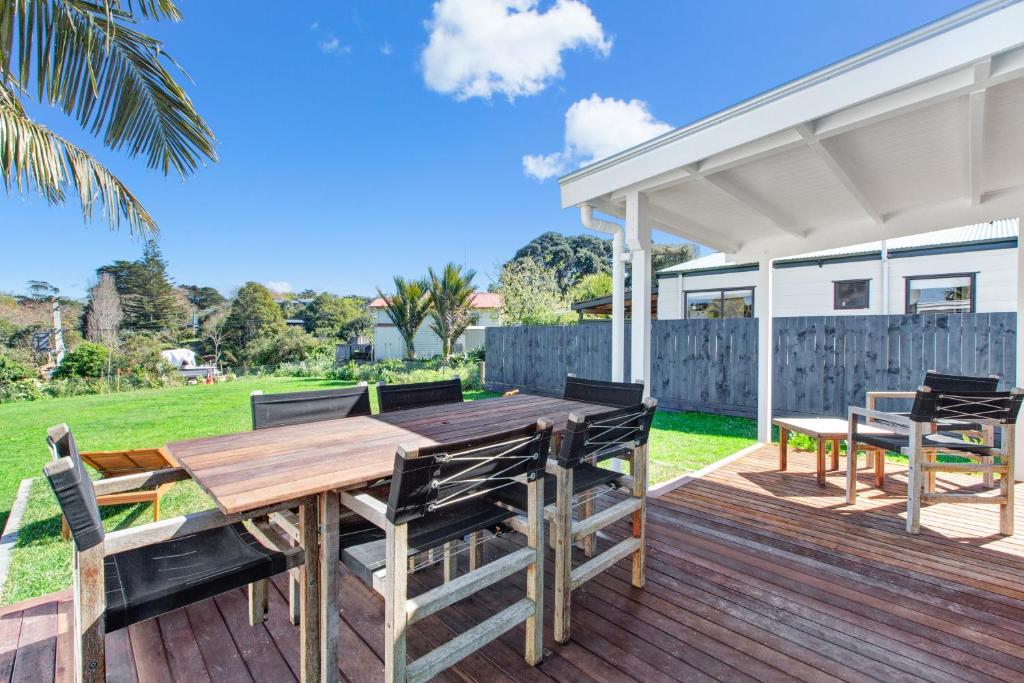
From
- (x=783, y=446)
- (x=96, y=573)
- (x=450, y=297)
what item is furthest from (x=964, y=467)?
(x=450, y=297)

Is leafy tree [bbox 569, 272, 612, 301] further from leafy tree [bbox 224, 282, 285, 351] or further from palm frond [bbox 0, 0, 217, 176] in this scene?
leafy tree [bbox 224, 282, 285, 351]

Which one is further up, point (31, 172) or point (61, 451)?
point (31, 172)

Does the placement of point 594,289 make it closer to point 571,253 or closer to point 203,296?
point 571,253

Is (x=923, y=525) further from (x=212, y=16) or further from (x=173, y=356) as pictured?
(x=173, y=356)

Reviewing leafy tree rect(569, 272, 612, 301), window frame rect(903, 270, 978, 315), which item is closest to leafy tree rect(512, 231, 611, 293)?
leafy tree rect(569, 272, 612, 301)

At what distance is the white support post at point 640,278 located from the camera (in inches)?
128

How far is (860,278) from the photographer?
381 inches

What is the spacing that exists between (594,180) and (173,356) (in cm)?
2399

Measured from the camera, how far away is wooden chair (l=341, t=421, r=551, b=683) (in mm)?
1298

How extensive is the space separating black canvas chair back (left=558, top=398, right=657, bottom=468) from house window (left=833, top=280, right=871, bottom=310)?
399 inches

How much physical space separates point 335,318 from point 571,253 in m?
17.8

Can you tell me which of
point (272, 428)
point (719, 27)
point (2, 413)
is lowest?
point (2, 413)

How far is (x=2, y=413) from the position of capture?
834cm

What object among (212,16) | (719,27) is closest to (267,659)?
(719,27)
